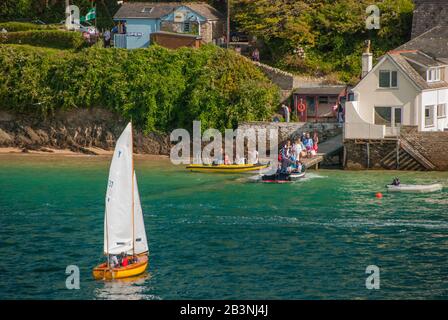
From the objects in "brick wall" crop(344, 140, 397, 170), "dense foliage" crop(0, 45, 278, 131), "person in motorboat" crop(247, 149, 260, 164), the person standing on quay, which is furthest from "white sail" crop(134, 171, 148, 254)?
the person standing on quay

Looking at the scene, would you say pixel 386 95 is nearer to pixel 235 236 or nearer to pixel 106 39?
pixel 106 39

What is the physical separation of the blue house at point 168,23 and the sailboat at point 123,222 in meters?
45.3

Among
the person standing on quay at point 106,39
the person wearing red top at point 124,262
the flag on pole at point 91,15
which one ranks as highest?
the flag on pole at point 91,15

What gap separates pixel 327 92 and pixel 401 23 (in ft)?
34.2

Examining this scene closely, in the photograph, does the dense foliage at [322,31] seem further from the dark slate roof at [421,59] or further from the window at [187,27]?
the dark slate roof at [421,59]

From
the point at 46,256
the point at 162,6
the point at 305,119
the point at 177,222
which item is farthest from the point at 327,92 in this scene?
the point at 46,256

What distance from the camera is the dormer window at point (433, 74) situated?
91.2 meters

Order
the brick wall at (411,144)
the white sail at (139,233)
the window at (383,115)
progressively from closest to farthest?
the white sail at (139,233), the brick wall at (411,144), the window at (383,115)

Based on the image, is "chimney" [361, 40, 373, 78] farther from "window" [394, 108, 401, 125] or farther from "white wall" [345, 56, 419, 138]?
"window" [394, 108, 401, 125]

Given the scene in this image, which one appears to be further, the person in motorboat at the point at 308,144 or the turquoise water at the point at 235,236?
the person in motorboat at the point at 308,144

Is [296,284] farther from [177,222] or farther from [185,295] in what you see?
[177,222]

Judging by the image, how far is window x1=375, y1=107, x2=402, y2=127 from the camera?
9069 cm

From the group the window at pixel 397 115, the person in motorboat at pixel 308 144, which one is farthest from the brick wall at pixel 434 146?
the person in motorboat at pixel 308 144

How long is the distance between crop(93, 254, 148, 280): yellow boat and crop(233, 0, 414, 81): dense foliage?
43.2 metres
